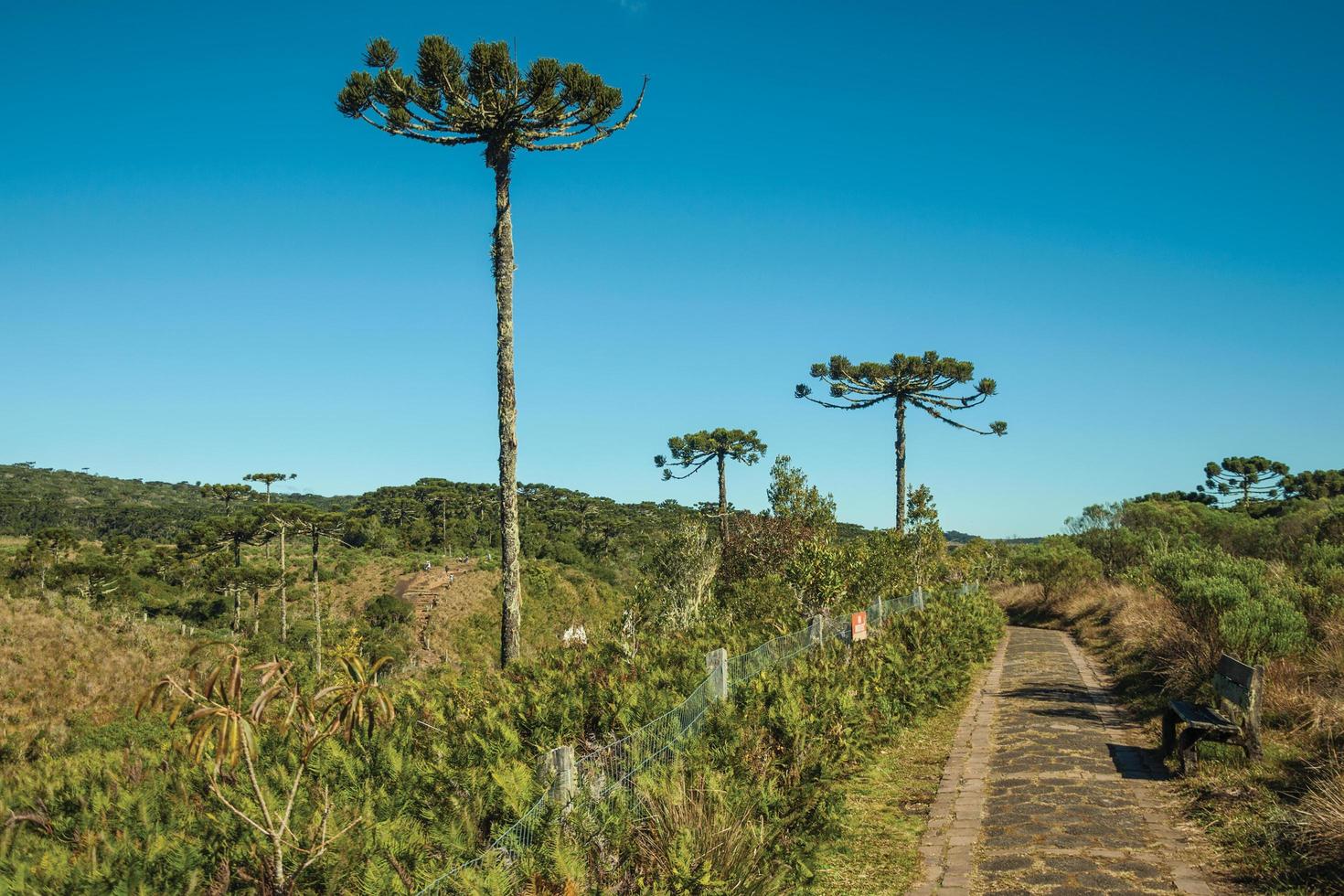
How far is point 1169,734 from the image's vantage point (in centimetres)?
816

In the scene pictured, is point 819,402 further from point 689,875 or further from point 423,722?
point 689,875

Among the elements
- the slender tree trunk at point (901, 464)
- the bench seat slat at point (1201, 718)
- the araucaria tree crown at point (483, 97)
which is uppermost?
the araucaria tree crown at point (483, 97)

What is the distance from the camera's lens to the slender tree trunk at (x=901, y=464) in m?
25.4

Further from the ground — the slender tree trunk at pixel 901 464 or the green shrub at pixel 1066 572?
the slender tree trunk at pixel 901 464

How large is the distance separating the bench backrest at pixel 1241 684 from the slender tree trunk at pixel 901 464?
54.9ft

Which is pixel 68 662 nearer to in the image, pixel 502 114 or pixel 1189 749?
pixel 502 114

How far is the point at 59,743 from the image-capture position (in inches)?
910

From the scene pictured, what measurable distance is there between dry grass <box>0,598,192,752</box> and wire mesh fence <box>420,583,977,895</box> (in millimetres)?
25607

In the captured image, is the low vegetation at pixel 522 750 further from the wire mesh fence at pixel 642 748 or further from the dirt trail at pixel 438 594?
the dirt trail at pixel 438 594

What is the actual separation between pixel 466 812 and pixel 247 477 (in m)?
79.8

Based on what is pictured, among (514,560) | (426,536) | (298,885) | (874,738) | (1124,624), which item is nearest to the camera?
(298,885)

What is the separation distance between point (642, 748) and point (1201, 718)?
574 centimetres

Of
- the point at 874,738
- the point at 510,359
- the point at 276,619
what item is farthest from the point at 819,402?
the point at 276,619

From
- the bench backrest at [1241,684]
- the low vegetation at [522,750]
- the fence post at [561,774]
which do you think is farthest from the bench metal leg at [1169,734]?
the fence post at [561,774]
